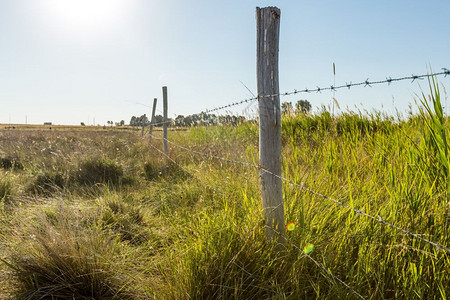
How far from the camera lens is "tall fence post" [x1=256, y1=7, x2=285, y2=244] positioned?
7.57 feet

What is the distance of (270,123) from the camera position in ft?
7.61

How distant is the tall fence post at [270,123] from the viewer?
2307 millimetres

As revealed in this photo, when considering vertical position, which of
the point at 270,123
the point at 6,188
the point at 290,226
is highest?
the point at 270,123

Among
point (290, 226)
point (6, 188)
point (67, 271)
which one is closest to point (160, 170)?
point (6, 188)

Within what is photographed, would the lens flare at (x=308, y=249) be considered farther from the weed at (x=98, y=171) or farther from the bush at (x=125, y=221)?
the weed at (x=98, y=171)

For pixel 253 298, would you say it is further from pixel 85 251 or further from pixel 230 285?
pixel 85 251

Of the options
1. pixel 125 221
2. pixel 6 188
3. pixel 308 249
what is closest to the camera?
pixel 308 249

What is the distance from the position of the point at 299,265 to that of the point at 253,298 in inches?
13.4

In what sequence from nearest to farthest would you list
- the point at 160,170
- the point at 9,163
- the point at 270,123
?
1. the point at 270,123
2. the point at 160,170
3. the point at 9,163

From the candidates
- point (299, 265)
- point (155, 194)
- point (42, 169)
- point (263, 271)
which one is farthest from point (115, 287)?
point (42, 169)

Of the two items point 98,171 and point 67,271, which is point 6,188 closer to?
point 98,171

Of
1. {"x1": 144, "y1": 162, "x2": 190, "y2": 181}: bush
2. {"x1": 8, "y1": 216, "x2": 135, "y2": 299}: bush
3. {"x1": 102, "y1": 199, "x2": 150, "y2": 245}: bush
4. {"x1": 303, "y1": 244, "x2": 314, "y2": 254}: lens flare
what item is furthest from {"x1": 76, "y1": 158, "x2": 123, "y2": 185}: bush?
{"x1": 303, "y1": 244, "x2": 314, "y2": 254}: lens flare

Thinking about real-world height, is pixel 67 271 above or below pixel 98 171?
below

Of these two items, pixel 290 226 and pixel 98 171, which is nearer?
pixel 290 226
